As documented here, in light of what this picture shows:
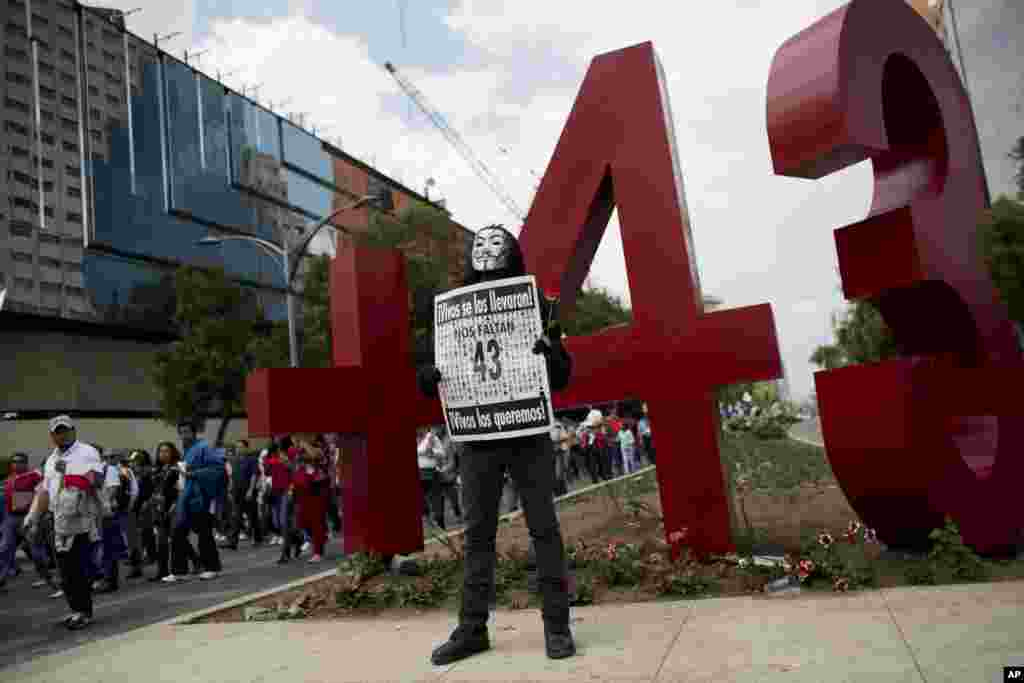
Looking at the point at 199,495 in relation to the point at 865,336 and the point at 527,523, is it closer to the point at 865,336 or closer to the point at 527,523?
the point at 527,523

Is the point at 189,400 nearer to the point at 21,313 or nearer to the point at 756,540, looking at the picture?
the point at 21,313

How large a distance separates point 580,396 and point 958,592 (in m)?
2.80

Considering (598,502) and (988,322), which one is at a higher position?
(988,322)

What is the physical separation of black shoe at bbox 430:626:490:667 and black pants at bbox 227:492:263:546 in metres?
10.8

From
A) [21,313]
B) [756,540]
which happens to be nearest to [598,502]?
[756,540]

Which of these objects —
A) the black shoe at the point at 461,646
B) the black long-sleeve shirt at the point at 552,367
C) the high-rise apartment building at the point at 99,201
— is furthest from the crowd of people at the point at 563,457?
the high-rise apartment building at the point at 99,201

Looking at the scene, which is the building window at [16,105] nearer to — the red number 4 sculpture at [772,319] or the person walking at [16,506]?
the person walking at [16,506]

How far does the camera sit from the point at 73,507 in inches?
281

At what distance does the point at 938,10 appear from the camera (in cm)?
4262

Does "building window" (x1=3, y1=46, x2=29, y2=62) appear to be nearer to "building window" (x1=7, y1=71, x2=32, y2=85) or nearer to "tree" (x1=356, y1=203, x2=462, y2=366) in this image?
"building window" (x1=7, y1=71, x2=32, y2=85)

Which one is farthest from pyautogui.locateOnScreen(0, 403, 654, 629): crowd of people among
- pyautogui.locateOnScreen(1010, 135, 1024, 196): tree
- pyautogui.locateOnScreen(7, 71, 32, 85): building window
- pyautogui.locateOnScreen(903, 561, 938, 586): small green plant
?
pyautogui.locateOnScreen(7, 71, 32, 85): building window

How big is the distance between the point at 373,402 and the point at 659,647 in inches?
138

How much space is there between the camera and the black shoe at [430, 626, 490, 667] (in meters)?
4.02

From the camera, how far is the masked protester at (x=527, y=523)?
4.00 meters
